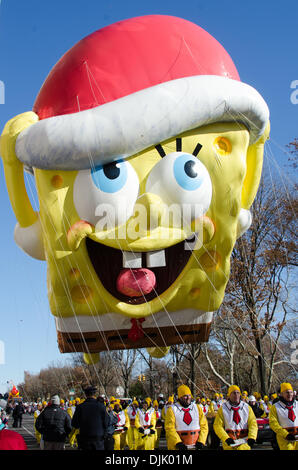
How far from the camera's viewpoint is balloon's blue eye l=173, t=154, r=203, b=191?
21.0ft

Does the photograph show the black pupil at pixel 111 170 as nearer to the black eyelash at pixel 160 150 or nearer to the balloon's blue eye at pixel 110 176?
the balloon's blue eye at pixel 110 176

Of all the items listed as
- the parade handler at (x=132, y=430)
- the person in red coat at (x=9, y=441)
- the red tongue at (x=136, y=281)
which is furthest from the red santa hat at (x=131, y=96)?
the parade handler at (x=132, y=430)

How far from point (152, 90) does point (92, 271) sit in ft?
7.75

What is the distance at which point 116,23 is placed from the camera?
24.5 ft

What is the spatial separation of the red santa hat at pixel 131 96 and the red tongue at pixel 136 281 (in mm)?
1410

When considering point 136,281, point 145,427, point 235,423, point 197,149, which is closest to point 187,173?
point 197,149

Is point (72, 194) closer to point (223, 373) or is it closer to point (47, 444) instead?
Result: point (47, 444)

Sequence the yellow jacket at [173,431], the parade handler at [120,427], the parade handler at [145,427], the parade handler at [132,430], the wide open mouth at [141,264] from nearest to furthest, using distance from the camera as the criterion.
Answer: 1. the wide open mouth at [141,264]
2. the yellow jacket at [173,431]
3. the parade handler at [145,427]
4. the parade handler at [132,430]
5. the parade handler at [120,427]

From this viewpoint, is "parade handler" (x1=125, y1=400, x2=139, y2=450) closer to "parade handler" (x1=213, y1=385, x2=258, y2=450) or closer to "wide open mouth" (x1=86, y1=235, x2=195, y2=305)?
"parade handler" (x1=213, y1=385, x2=258, y2=450)

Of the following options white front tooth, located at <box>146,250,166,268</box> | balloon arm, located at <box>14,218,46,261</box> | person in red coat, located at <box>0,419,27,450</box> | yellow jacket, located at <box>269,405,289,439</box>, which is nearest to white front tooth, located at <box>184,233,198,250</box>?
white front tooth, located at <box>146,250,166,268</box>

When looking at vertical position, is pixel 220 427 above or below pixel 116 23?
below

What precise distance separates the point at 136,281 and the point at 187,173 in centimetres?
146

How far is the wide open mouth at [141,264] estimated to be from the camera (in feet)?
22.0
